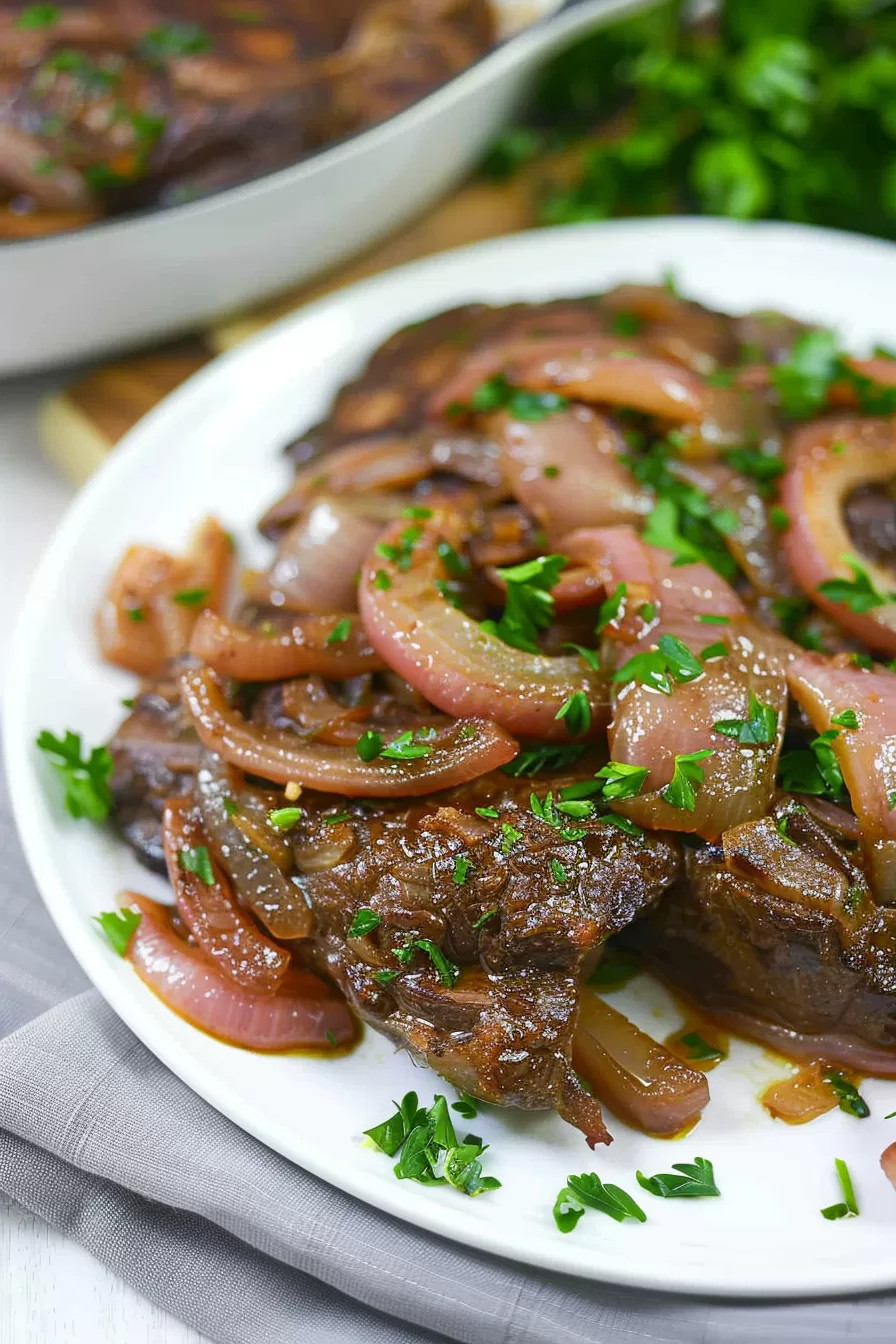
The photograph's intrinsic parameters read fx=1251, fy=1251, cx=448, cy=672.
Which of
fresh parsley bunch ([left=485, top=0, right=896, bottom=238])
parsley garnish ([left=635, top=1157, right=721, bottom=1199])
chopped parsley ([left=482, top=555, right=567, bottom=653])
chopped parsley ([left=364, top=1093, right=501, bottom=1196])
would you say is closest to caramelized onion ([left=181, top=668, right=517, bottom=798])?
chopped parsley ([left=482, top=555, right=567, bottom=653])

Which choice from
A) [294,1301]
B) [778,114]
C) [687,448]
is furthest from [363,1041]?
[778,114]

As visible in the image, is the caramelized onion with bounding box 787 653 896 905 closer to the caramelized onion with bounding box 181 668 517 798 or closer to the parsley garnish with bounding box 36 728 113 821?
the caramelized onion with bounding box 181 668 517 798

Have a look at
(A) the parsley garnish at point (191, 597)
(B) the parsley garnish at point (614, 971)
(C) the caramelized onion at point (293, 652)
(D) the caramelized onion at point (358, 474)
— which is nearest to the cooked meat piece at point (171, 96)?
(D) the caramelized onion at point (358, 474)

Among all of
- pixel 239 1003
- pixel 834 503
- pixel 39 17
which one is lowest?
pixel 239 1003

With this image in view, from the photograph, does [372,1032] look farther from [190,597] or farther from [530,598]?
[190,597]

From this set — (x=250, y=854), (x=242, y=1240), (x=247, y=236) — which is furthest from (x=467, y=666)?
(x=247, y=236)

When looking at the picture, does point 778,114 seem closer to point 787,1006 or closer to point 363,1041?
point 787,1006

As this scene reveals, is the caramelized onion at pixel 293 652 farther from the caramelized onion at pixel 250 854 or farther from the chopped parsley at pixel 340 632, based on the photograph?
the caramelized onion at pixel 250 854
